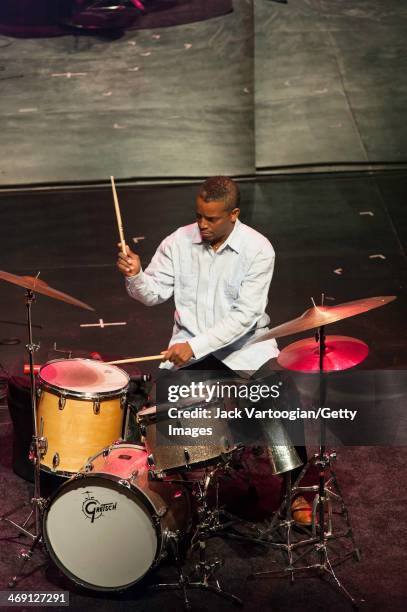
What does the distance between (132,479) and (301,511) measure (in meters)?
1.11

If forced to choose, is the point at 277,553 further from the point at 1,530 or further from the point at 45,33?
the point at 45,33

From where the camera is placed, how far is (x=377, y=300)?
4.26 meters

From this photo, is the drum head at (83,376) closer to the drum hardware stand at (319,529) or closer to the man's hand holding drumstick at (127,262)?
the man's hand holding drumstick at (127,262)

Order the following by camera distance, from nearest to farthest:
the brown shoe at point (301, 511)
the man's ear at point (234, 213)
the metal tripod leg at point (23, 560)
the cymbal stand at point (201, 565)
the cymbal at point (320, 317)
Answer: the cymbal at point (320, 317)
the cymbal stand at point (201, 565)
the metal tripod leg at point (23, 560)
the man's ear at point (234, 213)
the brown shoe at point (301, 511)

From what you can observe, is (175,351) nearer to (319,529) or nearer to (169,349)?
(169,349)

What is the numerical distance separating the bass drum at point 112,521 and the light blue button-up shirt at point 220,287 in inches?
A: 28.7

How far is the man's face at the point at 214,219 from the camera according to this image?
15.2 feet

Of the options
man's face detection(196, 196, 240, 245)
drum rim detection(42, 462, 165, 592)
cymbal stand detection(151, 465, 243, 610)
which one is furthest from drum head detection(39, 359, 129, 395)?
man's face detection(196, 196, 240, 245)

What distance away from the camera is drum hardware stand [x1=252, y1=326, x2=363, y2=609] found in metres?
4.44

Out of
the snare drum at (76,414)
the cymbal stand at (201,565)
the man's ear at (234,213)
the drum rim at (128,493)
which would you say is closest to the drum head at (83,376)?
the snare drum at (76,414)

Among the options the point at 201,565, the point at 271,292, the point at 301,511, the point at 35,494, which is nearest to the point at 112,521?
the point at 201,565

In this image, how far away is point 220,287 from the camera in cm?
484

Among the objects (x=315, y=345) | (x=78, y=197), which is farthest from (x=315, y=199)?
(x=315, y=345)

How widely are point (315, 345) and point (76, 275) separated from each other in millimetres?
3825
